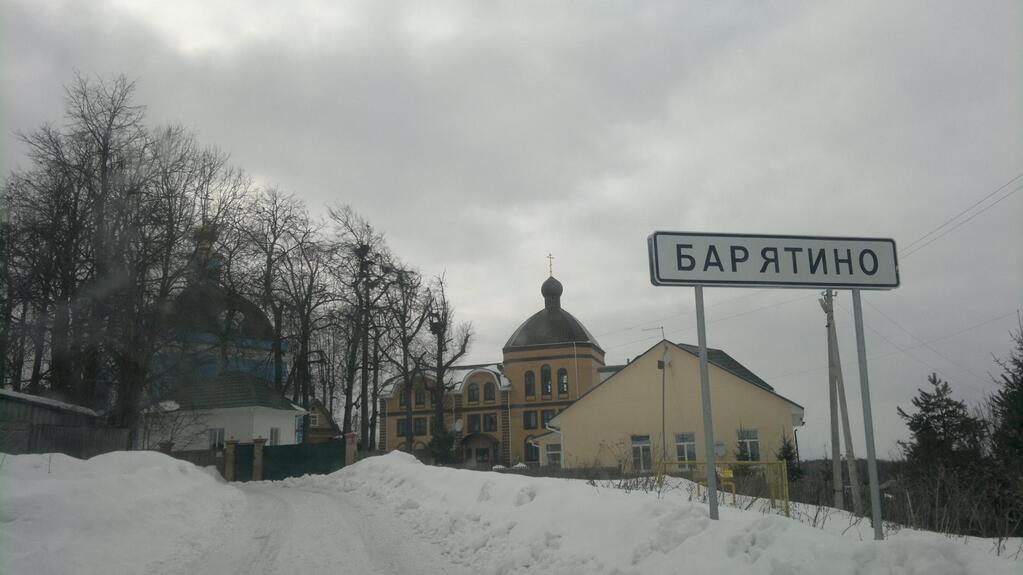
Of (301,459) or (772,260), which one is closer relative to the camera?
(772,260)

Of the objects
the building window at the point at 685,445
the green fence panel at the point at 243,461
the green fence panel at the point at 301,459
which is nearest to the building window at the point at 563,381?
the building window at the point at 685,445

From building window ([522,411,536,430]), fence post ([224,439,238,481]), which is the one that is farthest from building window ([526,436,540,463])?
fence post ([224,439,238,481])

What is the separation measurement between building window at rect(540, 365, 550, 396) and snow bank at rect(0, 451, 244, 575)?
60.6 metres

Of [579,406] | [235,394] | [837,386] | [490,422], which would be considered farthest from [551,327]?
[837,386]

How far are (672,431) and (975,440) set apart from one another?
2452cm

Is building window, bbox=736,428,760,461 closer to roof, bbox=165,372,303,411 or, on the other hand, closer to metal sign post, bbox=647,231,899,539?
roof, bbox=165,372,303,411

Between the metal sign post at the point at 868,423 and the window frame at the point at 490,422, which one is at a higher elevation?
the window frame at the point at 490,422

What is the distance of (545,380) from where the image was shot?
7481 cm

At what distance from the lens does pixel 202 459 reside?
2967 centimetres

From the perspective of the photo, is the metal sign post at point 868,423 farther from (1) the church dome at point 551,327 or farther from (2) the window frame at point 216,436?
(1) the church dome at point 551,327

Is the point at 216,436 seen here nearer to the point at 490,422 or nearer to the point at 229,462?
the point at 229,462

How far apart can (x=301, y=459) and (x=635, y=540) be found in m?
27.8

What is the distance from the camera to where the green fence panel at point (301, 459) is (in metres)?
31.7

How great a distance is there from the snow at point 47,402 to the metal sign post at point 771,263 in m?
17.6
